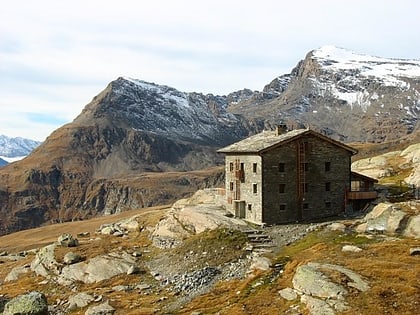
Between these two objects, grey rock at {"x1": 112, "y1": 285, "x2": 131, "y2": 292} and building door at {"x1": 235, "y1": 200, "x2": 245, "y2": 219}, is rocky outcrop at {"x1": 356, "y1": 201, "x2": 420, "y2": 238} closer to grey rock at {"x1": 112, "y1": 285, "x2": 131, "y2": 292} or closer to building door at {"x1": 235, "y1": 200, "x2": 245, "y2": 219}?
building door at {"x1": 235, "y1": 200, "x2": 245, "y2": 219}

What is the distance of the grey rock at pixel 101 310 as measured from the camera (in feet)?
137

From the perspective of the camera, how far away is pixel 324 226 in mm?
54438

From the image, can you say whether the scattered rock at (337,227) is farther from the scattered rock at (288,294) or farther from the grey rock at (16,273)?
the grey rock at (16,273)

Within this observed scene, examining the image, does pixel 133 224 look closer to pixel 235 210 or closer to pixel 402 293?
pixel 235 210

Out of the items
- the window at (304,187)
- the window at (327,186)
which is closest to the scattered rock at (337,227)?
the window at (304,187)

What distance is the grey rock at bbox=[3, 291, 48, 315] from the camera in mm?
37312

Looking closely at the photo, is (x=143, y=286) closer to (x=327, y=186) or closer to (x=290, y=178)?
(x=290, y=178)

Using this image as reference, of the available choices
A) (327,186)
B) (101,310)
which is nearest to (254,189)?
(327,186)

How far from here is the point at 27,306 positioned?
124 feet

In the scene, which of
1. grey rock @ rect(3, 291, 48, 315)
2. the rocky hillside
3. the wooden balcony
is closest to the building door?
the rocky hillside

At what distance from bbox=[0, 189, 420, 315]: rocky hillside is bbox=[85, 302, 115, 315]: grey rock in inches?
3.9

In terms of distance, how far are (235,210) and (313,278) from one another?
27.4 meters

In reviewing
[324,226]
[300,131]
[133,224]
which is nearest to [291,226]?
[324,226]

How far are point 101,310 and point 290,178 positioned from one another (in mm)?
27795
